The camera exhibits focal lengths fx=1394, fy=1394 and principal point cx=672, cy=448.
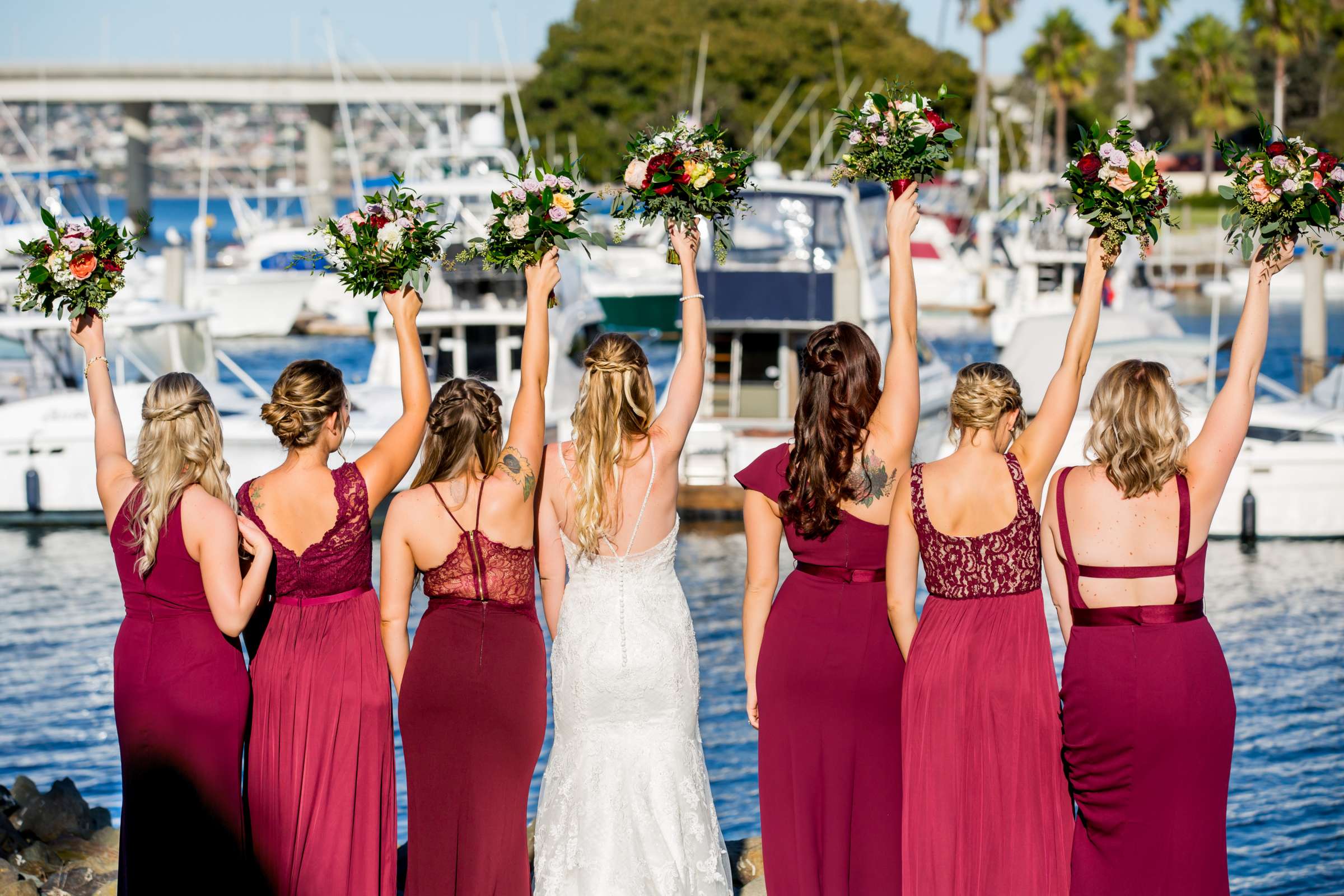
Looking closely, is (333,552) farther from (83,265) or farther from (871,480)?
(871,480)

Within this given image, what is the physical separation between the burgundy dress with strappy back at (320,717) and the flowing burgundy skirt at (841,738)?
1.42 meters

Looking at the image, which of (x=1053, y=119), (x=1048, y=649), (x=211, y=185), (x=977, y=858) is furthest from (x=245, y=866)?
(x=211, y=185)

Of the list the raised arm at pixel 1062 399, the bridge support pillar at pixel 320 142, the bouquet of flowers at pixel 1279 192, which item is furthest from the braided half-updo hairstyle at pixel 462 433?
the bridge support pillar at pixel 320 142

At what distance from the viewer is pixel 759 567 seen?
490cm

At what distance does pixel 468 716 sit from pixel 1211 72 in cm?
6681

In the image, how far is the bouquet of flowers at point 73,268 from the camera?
5.21 metres

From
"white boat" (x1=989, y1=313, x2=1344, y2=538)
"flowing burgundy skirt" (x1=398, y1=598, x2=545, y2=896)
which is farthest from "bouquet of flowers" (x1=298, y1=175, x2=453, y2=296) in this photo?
"white boat" (x1=989, y1=313, x2=1344, y2=538)

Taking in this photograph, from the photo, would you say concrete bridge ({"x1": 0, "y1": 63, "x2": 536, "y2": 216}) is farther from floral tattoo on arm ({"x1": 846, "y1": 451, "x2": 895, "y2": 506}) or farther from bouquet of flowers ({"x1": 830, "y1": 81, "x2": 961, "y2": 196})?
floral tattoo on arm ({"x1": 846, "y1": 451, "x2": 895, "y2": 506})

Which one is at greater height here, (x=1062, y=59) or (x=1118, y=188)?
(x=1062, y=59)

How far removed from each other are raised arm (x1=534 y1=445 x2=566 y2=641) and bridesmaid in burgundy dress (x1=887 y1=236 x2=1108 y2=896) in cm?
119

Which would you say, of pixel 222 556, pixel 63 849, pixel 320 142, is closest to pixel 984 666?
pixel 222 556

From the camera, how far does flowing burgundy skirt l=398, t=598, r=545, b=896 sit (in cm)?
475

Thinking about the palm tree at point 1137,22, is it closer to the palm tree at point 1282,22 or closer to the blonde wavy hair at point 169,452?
the palm tree at point 1282,22

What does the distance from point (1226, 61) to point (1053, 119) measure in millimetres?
19671
